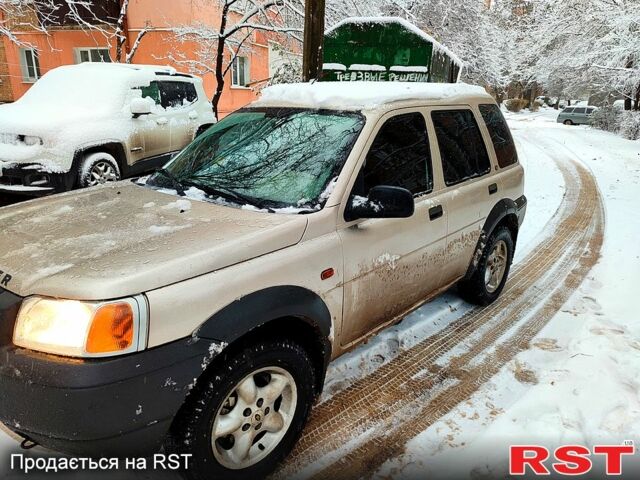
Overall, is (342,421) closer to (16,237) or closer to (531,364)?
(531,364)

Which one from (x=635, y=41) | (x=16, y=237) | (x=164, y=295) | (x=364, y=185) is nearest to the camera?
(x=164, y=295)

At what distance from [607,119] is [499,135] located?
84.1 ft

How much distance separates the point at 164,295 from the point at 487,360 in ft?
8.53

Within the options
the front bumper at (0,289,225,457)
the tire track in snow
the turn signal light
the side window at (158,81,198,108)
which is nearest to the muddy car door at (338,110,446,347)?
the tire track in snow

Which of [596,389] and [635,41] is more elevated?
[635,41]

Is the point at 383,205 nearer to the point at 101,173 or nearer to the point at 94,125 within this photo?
the point at 101,173

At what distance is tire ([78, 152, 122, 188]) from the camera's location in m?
6.63

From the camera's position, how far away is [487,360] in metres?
3.58

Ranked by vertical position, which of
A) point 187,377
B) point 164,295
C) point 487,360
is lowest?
point 487,360

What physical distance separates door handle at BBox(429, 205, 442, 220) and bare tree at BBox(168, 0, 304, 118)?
9.62 m

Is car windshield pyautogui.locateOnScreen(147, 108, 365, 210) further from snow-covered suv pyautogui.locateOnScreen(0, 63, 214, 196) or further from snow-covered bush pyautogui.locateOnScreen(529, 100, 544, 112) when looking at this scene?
snow-covered bush pyautogui.locateOnScreen(529, 100, 544, 112)

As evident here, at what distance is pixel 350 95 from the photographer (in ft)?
10.3

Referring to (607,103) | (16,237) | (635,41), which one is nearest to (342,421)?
(16,237)

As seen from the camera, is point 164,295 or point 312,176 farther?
point 312,176
